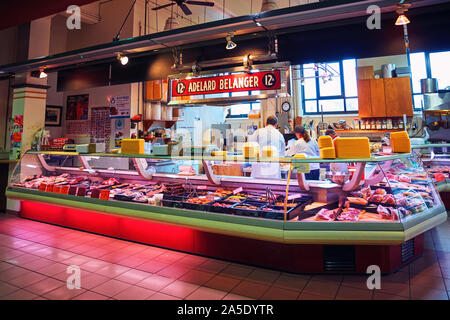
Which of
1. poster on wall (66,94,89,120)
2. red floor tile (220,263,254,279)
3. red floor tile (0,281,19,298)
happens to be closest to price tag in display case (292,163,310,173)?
red floor tile (220,263,254,279)

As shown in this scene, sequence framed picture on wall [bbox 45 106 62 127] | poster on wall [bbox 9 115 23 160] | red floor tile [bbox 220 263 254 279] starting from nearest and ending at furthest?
red floor tile [bbox 220 263 254 279], poster on wall [bbox 9 115 23 160], framed picture on wall [bbox 45 106 62 127]

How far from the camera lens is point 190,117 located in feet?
33.3

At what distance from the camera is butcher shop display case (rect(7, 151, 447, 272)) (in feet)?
9.76

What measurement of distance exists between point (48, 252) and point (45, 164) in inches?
94.0

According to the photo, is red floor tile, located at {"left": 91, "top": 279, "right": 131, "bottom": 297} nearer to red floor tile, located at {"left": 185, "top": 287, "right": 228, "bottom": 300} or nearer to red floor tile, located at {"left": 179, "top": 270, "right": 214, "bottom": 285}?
red floor tile, located at {"left": 179, "top": 270, "right": 214, "bottom": 285}

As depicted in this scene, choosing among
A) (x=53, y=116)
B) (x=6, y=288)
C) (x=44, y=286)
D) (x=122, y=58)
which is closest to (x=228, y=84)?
(x=122, y=58)

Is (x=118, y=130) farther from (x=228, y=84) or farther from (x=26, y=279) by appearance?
(x=26, y=279)

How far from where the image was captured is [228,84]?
4531 millimetres

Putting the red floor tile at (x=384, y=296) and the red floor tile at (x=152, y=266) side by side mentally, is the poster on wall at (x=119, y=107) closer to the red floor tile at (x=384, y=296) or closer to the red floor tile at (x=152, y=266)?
the red floor tile at (x=152, y=266)

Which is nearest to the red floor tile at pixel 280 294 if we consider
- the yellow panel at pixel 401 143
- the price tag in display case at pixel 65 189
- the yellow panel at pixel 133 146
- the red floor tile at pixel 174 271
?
the red floor tile at pixel 174 271

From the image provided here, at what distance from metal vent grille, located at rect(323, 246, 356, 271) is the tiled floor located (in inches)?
3.8

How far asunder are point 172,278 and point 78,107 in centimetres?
786

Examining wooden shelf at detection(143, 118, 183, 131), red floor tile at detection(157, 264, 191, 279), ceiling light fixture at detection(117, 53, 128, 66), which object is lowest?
red floor tile at detection(157, 264, 191, 279)

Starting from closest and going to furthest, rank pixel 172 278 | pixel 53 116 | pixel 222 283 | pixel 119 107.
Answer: pixel 222 283 < pixel 172 278 < pixel 119 107 < pixel 53 116
